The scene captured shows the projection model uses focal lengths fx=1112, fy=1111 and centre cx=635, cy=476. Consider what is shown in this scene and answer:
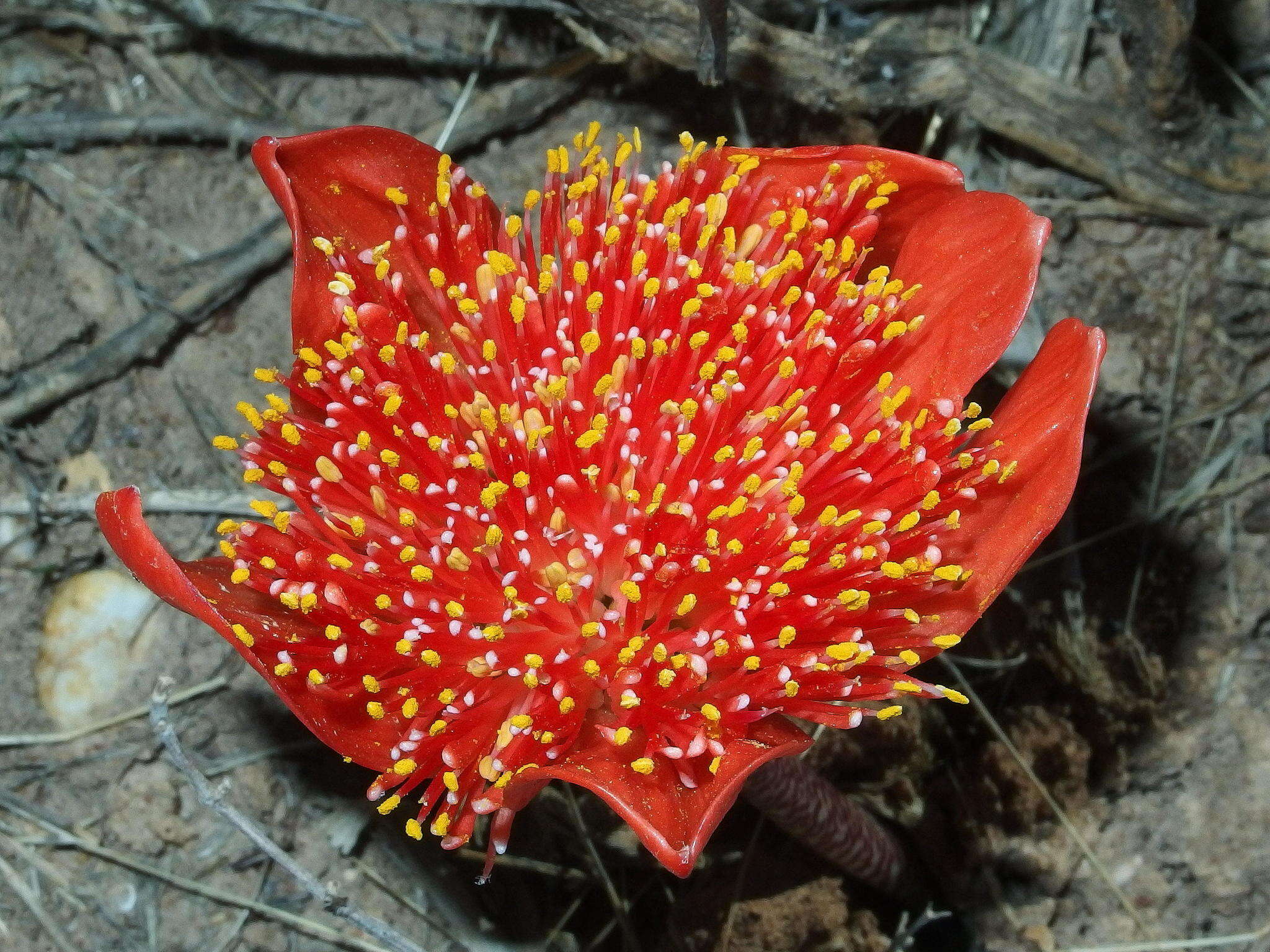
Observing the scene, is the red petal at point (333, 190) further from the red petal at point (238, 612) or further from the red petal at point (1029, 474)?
the red petal at point (1029, 474)

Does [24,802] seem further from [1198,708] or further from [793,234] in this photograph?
[1198,708]

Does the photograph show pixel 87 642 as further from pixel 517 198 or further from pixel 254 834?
pixel 517 198

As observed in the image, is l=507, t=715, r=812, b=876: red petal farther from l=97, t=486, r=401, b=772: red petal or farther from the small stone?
the small stone

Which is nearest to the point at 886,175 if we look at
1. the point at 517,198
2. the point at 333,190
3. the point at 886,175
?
the point at 886,175

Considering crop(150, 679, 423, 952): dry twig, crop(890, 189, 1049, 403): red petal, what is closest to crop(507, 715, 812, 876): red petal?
crop(150, 679, 423, 952): dry twig

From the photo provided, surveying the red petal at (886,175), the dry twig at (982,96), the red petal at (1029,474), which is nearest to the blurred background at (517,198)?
the dry twig at (982,96)

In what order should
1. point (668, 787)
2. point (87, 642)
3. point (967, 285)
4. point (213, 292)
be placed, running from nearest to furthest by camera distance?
point (668, 787) → point (967, 285) → point (87, 642) → point (213, 292)

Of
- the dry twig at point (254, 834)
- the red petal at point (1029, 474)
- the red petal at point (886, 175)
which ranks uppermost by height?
the red petal at point (886, 175)
